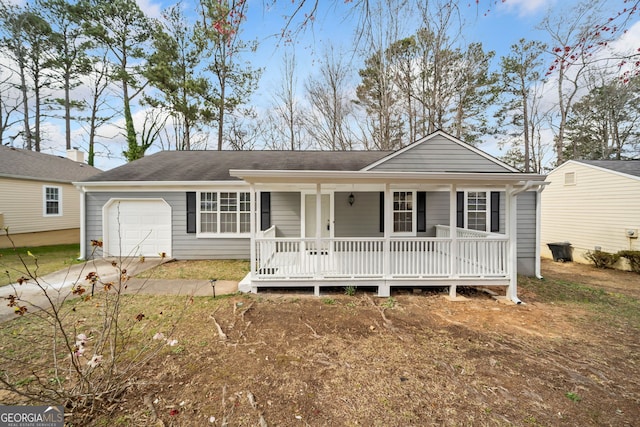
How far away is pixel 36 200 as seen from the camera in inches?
461

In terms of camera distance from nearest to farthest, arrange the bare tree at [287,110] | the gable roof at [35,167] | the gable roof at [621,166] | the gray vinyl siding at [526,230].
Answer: the gray vinyl siding at [526,230] → the gable roof at [621,166] → the gable roof at [35,167] → the bare tree at [287,110]

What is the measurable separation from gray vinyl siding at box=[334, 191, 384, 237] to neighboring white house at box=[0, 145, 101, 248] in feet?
41.5

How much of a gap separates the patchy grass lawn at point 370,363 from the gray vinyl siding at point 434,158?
4202 millimetres

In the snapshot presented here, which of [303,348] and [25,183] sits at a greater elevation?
[25,183]

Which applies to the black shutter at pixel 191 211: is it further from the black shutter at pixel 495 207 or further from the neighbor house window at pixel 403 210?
the black shutter at pixel 495 207

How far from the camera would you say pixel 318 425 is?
7.14 ft

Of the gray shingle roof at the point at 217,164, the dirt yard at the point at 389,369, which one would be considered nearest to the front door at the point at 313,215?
the gray shingle roof at the point at 217,164

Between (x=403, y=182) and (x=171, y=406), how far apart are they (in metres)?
4.92

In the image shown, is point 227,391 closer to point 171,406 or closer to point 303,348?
point 171,406

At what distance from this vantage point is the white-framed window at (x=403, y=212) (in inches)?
324

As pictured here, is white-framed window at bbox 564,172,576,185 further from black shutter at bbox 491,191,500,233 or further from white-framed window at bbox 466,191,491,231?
white-framed window at bbox 466,191,491,231

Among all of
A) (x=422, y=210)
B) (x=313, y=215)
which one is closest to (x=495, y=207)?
(x=422, y=210)

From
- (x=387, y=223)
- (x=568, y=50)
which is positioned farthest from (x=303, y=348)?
(x=568, y=50)

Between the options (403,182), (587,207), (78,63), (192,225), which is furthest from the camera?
(78,63)
